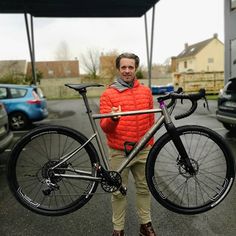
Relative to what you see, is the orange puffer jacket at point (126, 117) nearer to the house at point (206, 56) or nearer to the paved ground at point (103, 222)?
the paved ground at point (103, 222)

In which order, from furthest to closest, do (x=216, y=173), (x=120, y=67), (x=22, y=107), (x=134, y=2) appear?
(x=134, y=2), (x=22, y=107), (x=216, y=173), (x=120, y=67)

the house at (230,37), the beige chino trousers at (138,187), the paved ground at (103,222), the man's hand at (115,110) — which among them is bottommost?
the paved ground at (103,222)

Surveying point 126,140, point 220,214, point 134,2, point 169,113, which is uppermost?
point 134,2

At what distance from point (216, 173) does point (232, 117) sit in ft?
11.1

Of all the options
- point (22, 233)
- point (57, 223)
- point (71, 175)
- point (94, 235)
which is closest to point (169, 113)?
point (71, 175)

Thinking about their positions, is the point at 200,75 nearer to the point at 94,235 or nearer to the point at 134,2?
the point at 134,2

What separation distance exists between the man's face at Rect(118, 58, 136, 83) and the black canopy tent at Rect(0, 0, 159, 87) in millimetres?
11043

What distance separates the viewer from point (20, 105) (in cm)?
1016

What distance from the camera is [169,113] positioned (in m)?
2.71

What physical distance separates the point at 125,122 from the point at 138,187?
2.18 feet

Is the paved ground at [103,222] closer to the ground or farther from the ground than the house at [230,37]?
closer to the ground

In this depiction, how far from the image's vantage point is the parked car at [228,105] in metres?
7.07

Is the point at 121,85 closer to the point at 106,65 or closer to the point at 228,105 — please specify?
the point at 228,105

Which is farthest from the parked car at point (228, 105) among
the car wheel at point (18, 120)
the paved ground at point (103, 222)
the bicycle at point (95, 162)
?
the car wheel at point (18, 120)
